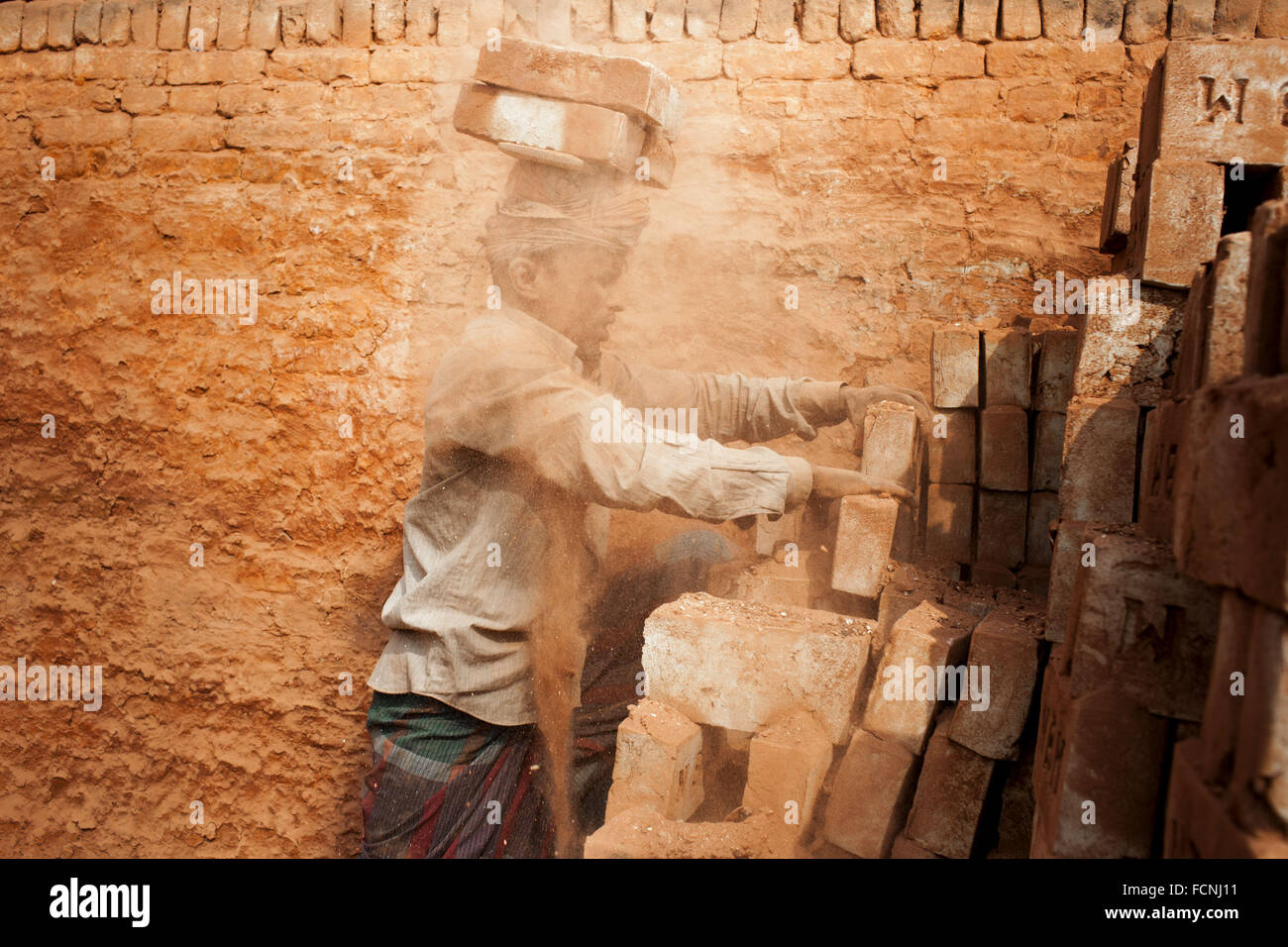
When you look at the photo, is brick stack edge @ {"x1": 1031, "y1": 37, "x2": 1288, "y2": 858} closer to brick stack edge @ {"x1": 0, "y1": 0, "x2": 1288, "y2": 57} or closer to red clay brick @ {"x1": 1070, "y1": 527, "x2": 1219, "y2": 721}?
red clay brick @ {"x1": 1070, "y1": 527, "x2": 1219, "y2": 721}

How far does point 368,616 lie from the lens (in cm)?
398

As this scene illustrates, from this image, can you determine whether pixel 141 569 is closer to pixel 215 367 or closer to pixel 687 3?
pixel 215 367

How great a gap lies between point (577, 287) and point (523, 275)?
184mm

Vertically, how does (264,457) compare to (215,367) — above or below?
below

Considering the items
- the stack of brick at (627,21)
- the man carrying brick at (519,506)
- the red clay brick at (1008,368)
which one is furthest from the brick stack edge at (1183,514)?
the stack of brick at (627,21)

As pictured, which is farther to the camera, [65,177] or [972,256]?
[65,177]

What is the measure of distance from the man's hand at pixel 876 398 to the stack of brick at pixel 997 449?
19cm

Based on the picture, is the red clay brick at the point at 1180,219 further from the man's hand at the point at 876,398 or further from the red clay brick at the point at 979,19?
the red clay brick at the point at 979,19

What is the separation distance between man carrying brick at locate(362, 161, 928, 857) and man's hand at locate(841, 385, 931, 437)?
0.04ft

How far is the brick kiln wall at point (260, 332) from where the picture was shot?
12.0ft


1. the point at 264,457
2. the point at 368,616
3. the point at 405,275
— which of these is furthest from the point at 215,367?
the point at 368,616

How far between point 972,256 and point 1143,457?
1.35m

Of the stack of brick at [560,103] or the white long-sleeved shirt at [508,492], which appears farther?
the stack of brick at [560,103]
